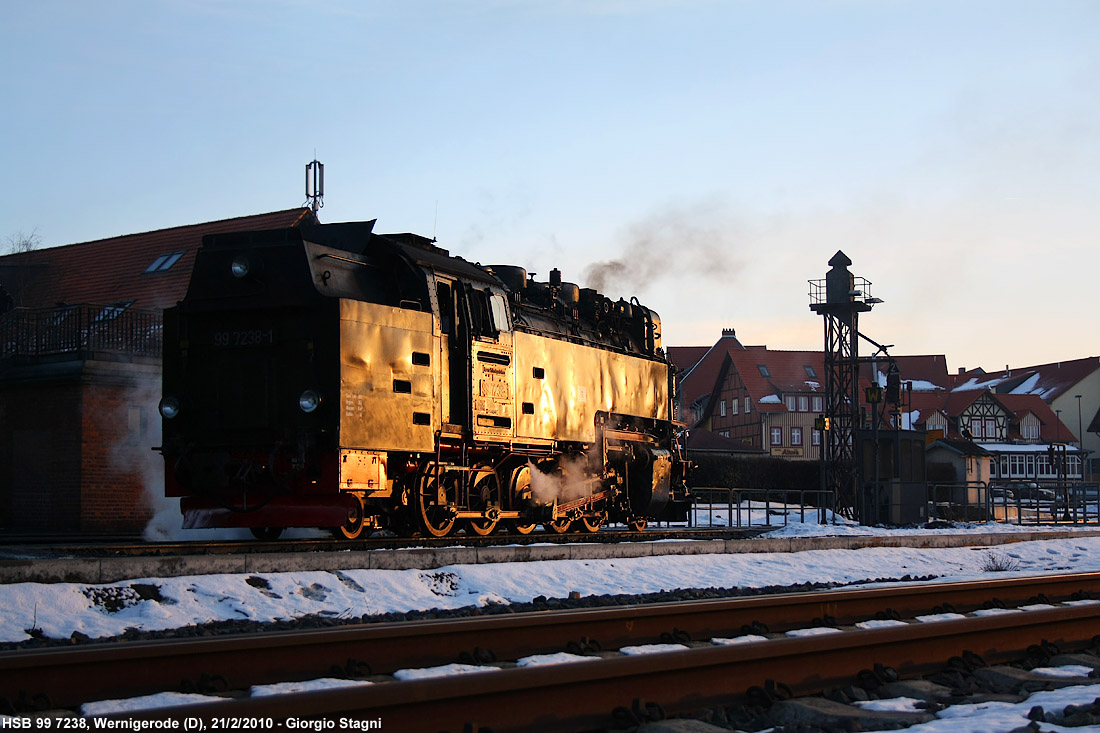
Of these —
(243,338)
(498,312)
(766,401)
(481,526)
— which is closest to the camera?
(243,338)

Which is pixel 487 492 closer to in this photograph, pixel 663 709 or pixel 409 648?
pixel 409 648

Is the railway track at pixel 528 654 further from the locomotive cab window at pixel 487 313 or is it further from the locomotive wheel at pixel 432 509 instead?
the locomotive cab window at pixel 487 313

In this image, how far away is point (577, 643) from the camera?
707cm

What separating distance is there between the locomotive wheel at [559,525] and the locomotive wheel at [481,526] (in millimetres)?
1581

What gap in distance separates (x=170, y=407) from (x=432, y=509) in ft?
11.0

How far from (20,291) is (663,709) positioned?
30.2m

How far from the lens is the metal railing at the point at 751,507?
25766 millimetres

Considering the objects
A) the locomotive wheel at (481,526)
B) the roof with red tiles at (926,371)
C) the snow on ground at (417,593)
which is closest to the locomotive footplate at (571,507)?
the locomotive wheel at (481,526)

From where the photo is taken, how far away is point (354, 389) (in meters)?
12.0

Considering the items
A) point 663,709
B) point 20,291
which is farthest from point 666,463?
point 20,291

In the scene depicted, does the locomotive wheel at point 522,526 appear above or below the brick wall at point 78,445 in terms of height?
below

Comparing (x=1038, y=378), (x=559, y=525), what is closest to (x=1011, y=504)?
(x=559, y=525)

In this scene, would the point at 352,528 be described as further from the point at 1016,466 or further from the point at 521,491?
the point at 1016,466

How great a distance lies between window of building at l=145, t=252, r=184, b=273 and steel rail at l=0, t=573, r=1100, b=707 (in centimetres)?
2321
